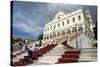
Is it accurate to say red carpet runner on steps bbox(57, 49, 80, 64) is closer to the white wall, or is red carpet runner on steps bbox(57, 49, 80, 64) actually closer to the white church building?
the white church building

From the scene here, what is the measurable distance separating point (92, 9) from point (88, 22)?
0.54ft

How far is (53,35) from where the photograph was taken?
2186 millimetres

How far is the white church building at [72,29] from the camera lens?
7.15ft

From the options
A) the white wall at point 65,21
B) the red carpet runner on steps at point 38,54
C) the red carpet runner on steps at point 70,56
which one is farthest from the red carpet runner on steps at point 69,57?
the white wall at point 65,21

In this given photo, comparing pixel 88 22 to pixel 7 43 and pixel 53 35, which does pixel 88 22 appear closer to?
pixel 53 35

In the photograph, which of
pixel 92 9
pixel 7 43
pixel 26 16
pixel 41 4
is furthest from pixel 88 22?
pixel 7 43

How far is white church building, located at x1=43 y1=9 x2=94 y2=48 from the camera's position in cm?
218

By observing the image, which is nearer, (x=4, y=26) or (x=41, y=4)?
(x=4, y=26)

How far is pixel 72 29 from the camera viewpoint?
225 cm

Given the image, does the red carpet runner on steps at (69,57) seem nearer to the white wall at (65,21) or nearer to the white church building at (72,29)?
the white church building at (72,29)

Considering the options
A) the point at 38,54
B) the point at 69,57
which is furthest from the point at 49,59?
the point at 69,57

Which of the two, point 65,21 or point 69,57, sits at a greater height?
point 65,21

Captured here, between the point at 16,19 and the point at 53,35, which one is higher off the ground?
the point at 16,19

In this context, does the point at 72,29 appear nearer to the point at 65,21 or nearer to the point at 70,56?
the point at 65,21
